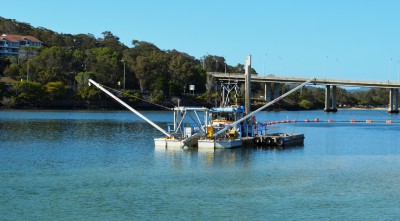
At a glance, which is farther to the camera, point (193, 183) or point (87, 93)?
point (87, 93)

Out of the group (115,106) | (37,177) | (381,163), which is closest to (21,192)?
(37,177)

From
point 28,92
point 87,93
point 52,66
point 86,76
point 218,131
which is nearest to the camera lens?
point 218,131

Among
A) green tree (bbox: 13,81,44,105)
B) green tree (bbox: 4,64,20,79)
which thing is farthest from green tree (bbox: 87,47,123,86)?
green tree (bbox: 13,81,44,105)

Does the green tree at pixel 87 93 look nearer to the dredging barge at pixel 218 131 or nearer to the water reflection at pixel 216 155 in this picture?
the dredging barge at pixel 218 131

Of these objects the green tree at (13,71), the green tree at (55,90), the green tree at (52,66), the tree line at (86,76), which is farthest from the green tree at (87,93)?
the green tree at (13,71)

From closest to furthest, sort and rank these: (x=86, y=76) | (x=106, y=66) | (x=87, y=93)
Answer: (x=87, y=93), (x=86, y=76), (x=106, y=66)

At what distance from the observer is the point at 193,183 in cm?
3997

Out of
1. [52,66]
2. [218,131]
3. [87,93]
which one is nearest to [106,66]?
[52,66]

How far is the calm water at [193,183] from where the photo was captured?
31812 mm

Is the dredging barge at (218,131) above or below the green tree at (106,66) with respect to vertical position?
below

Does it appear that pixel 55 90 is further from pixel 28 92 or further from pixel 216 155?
pixel 216 155

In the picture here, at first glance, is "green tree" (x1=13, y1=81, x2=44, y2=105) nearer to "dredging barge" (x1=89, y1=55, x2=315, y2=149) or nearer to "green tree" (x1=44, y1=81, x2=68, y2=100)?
"green tree" (x1=44, y1=81, x2=68, y2=100)

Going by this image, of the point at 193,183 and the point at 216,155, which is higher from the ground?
the point at 216,155

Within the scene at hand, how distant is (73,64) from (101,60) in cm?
847
